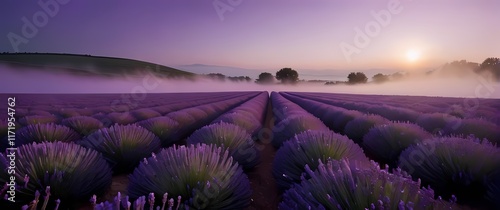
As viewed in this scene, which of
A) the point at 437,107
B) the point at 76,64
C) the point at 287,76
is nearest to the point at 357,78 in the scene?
the point at 287,76

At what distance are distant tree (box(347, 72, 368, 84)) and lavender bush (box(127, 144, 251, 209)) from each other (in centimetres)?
10291

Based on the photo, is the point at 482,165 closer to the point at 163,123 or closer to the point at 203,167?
the point at 203,167

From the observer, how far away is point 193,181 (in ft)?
6.10

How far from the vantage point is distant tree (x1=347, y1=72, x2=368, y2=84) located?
98.2m

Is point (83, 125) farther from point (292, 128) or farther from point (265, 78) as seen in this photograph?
point (265, 78)

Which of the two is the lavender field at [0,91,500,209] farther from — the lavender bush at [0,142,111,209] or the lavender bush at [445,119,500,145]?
the lavender bush at [445,119,500,145]

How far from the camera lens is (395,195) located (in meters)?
1.24

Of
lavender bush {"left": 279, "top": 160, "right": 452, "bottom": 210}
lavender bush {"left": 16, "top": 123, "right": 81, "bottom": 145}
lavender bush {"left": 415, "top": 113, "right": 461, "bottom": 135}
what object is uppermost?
lavender bush {"left": 279, "top": 160, "right": 452, "bottom": 210}

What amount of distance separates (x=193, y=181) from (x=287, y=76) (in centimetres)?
9971

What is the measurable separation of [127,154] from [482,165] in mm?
3282

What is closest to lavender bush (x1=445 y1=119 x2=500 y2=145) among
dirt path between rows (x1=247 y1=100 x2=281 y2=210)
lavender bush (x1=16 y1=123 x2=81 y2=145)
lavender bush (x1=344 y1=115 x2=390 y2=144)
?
lavender bush (x1=344 y1=115 x2=390 y2=144)

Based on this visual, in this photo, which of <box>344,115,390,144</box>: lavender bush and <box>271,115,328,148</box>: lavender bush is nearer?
<box>271,115,328,148</box>: lavender bush

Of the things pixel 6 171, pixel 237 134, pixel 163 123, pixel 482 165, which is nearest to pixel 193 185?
pixel 6 171

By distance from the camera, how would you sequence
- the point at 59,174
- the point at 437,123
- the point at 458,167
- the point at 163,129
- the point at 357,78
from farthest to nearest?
the point at 357,78
the point at 437,123
the point at 163,129
the point at 458,167
the point at 59,174
